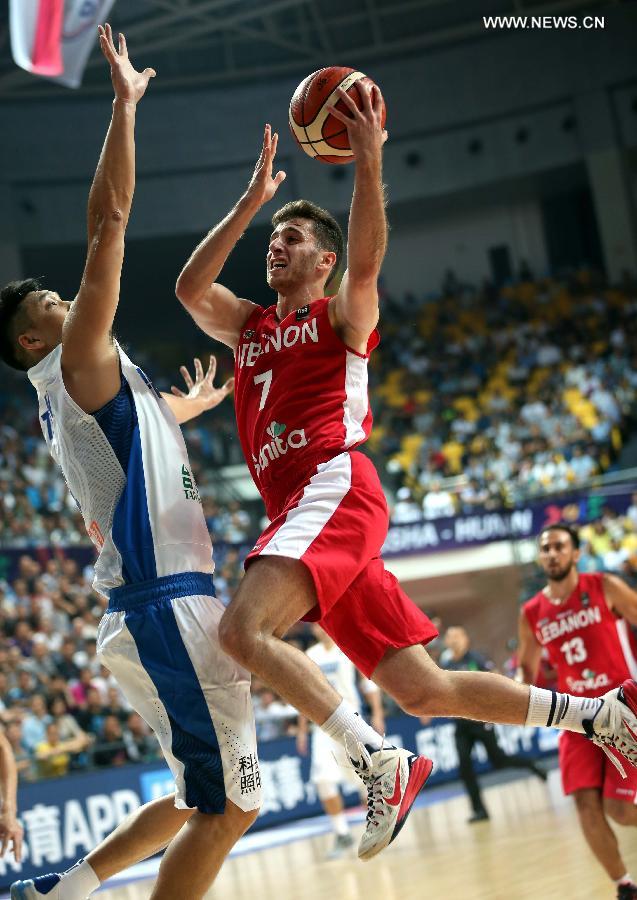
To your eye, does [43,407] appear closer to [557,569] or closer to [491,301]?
[557,569]

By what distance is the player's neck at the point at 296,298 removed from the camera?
15.5ft

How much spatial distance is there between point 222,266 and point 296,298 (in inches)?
13.8

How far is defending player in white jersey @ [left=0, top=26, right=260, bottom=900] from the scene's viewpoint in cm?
393

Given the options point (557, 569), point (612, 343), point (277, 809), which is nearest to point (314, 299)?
point (557, 569)

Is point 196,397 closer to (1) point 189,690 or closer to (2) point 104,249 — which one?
(2) point 104,249

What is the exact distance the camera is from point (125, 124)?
3.97 meters

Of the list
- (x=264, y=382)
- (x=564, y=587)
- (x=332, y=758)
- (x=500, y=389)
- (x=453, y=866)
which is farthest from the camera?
(x=500, y=389)

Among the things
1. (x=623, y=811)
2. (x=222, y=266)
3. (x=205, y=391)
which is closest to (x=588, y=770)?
(x=623, y=811)

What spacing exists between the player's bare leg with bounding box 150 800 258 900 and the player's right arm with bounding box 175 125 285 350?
6.71ft

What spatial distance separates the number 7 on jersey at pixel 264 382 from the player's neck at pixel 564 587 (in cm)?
312

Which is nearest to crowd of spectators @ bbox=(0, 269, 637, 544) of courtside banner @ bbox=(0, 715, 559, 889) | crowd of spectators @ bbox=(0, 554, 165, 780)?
crowd of spectators @ bbox=(0, 554, 165, 780)

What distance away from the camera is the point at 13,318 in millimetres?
4297

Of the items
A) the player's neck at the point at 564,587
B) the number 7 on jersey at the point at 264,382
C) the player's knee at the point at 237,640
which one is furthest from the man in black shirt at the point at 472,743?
the player's knee at the point at 237,640

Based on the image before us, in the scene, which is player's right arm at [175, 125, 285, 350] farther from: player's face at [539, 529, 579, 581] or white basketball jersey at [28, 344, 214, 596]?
player's face at [539, 529, 579, 581]
